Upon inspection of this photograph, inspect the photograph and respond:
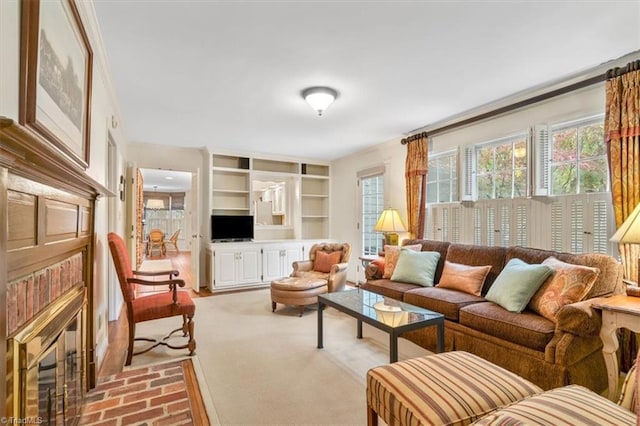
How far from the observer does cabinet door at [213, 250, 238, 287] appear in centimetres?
512

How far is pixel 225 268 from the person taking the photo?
5.18m

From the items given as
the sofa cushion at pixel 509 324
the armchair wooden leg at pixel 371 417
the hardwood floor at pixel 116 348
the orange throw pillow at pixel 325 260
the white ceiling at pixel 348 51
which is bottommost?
the hardwood floor at pixel 116 348

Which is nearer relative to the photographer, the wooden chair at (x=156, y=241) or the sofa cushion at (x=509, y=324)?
the sofa cushion at (x=509, y=324)

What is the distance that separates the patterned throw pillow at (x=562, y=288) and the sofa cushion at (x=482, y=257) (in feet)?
2.03

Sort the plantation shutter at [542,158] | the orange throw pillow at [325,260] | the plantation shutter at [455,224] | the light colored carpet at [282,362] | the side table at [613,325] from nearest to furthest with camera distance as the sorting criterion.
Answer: the side table at [613,325]
the light colored carpet at [282,362]
the plantation shutter at [542,158]
the plantation shutter at [455,224]
the orange throw pillow at [325,260]

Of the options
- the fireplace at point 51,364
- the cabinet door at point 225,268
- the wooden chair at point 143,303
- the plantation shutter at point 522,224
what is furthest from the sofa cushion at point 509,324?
the cabinet door at point 225,268

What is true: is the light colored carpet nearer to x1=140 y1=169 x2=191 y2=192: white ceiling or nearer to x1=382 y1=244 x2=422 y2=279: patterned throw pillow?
x1=382 y1=244 x2=422 y2=279: patterned throw pillow

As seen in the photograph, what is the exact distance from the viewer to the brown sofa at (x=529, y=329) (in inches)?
78.4

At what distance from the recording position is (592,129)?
2.83m

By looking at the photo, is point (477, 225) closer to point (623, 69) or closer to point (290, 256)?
point (623, 69)

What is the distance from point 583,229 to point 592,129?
2.94 feet

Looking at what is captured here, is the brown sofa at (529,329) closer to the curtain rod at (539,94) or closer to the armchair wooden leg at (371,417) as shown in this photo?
the armchair wooden leg at (371,417)

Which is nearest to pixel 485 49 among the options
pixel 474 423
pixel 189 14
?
pixel 189 14

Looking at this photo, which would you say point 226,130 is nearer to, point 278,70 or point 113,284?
point 278,70
